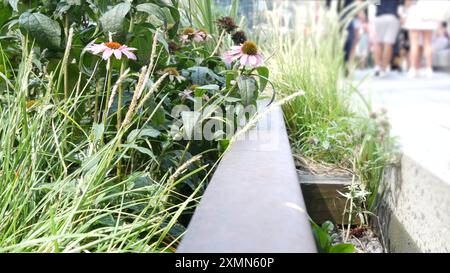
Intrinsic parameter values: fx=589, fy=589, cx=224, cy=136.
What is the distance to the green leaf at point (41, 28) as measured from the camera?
1.70 m

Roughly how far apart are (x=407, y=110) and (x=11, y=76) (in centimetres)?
242

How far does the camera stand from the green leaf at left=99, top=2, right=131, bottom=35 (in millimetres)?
1645

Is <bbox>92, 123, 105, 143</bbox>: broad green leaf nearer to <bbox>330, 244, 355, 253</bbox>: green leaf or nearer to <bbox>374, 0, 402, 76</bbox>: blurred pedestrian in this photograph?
<bbox>330, 244, 355, 253</bbox>: green leaf

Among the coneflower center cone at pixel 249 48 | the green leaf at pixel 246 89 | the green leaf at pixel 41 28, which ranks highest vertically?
the green leaf at pixel 41 28

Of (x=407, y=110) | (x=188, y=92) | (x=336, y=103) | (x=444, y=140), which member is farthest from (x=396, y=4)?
(x=188, y=92)

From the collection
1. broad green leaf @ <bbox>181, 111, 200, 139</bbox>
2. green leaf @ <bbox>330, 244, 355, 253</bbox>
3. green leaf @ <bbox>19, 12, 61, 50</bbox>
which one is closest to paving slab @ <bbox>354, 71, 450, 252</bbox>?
green leaf @ <bbox>330, 244, 355, 253</bbox>

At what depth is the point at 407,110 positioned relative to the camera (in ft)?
11.9

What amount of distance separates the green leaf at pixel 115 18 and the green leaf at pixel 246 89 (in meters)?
0.39

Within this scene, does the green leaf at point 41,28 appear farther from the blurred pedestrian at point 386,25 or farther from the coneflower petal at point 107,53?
the blurred pedestrian at point 386,25

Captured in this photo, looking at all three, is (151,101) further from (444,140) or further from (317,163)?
(444,140)

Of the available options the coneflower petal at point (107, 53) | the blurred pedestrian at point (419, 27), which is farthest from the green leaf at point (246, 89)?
the blurred pedestrian at point (419, 27)

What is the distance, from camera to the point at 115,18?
165cm

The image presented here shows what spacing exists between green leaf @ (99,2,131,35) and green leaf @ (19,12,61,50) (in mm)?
161
